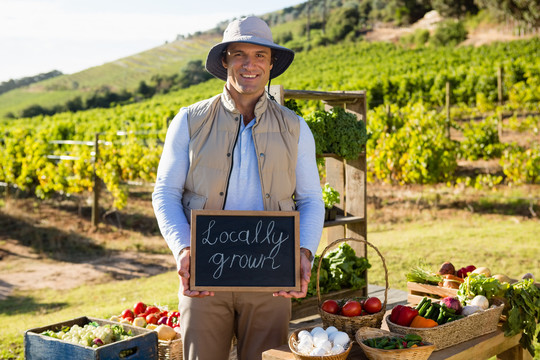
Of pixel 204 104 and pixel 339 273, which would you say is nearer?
pixel 204 104

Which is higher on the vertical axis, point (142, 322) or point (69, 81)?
point (69, 81)

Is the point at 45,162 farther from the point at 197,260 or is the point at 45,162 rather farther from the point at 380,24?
the point at 380,24

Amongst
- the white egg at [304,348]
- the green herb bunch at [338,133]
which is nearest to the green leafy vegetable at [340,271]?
the green herb bunch at [338,133]

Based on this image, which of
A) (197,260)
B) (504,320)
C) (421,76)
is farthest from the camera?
(421,76)

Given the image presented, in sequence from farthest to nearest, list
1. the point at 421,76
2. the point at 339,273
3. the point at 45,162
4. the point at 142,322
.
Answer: the point at 421,76, the point at 45,162, the point at 339,273, the point at 142,322

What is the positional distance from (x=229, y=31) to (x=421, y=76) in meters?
21.6

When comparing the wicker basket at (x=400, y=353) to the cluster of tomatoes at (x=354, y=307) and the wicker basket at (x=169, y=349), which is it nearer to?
the cluster of tomatoes at (x=354, y=307)

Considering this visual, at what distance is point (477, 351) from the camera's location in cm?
307

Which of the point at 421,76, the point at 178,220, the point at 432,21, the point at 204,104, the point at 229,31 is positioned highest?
the point at 432,21

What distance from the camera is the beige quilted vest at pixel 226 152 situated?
2.54 meters

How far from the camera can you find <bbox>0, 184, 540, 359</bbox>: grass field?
7.10 meters

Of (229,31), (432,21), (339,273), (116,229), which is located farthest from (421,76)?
(432,21)

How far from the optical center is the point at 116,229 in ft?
40.2

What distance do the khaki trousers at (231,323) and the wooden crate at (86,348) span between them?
555mm
